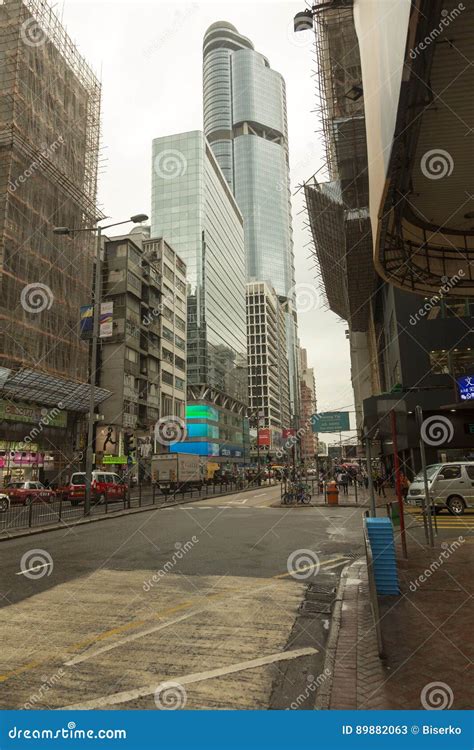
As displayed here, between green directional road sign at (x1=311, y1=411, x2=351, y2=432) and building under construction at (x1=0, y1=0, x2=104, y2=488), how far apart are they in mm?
21456

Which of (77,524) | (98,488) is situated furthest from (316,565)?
(98,488)

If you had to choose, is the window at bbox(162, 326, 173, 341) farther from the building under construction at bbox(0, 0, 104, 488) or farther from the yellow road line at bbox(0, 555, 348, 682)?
the yellow road line at bbox(0, 555, 348, 682)

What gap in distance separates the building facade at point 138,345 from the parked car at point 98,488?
19980 millimetres

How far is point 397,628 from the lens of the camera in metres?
6.11

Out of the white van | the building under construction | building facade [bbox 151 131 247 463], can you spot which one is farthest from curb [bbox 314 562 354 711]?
building facade [bbox 151 131 247 463]

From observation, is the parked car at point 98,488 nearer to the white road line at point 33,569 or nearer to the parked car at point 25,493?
the parked car at point 25,493

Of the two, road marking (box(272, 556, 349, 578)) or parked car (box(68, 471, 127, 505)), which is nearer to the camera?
road marking (box(272, 556, 349, 578))

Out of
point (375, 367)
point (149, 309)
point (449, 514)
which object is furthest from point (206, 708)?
point (149, 309)

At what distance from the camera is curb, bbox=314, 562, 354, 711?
14.1ft

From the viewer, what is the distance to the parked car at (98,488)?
29.7 m

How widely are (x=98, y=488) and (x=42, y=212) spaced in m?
24.8

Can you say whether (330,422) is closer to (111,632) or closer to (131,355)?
(111,632)

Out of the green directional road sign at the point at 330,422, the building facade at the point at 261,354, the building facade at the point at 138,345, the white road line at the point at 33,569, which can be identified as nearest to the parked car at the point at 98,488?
the green directional road sign at the point at 330,422

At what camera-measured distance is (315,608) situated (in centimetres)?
752
